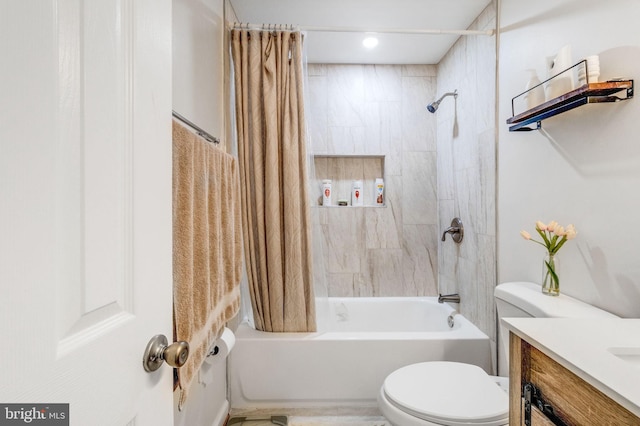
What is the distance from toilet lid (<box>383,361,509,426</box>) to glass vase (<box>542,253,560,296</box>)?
17.5 inches

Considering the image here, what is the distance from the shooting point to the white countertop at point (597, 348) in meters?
0.54

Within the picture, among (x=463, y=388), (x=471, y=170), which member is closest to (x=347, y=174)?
(x=471, y=170)

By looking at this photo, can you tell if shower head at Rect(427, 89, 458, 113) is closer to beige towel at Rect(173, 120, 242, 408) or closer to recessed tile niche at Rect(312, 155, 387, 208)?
recessed tile niche at Rect(312, 155, 387, 208)

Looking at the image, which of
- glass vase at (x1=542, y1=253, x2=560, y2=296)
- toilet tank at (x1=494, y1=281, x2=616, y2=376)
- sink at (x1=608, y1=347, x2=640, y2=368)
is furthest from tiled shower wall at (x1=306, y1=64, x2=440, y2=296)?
sink at (x1=608, y1=347, x2=640, y2=368)

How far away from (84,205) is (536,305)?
139 centimetres

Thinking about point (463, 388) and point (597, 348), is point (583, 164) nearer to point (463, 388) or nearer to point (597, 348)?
point (597, 348)

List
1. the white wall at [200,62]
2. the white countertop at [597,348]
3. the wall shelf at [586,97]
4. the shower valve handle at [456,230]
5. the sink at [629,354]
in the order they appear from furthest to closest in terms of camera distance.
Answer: the shower valve handle at [456,230] < the white wall at [200,62] < the wall shelf at [586,97] < the sink at [629,354] < the white countertop at [597,348]

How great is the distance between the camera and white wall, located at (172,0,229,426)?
1.21m

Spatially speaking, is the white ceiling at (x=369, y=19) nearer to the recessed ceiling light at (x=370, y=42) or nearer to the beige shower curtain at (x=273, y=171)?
the recessed ceiling light at (x=370, y=42)

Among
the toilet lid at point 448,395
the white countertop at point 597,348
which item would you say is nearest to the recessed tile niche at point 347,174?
the toilet lid at point 448,395

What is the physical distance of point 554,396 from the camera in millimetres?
679

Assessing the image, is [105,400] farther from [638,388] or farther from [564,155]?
[564,155]

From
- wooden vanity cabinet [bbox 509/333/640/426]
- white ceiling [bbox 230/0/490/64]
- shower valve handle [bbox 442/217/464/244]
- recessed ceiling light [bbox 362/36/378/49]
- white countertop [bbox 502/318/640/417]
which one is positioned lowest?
wooden vanity cabinet [bbox 509/333/640/426]

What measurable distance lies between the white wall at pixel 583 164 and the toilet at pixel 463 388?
0.44 ft
